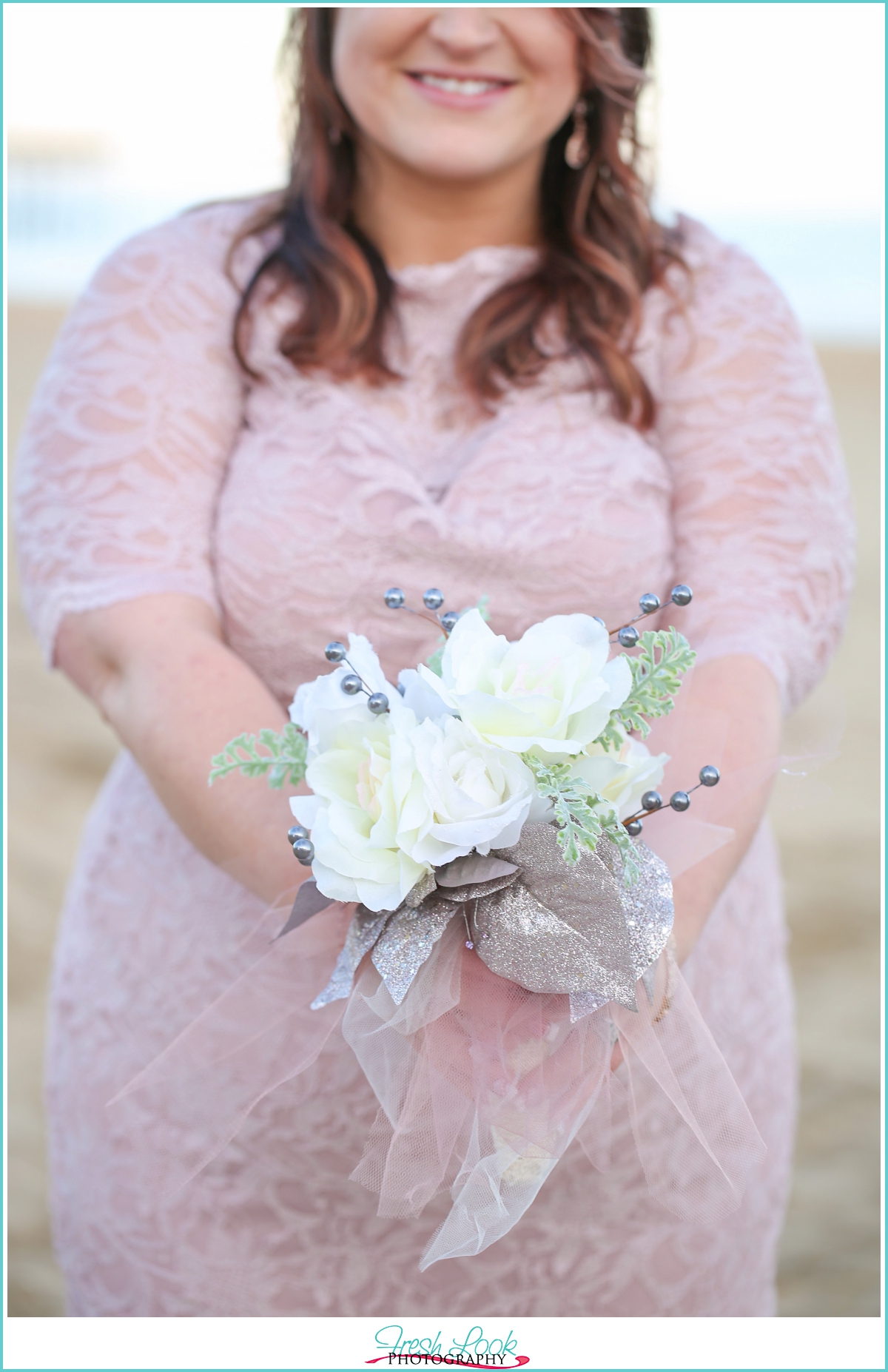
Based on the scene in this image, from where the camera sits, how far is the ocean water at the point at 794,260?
42.0 feet

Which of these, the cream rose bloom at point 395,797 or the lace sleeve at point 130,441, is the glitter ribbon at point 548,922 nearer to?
the cream rose bloom at point 395,797

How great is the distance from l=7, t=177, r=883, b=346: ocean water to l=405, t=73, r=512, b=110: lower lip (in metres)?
8.02

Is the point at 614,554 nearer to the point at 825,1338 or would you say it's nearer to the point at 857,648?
the point at 825,1338

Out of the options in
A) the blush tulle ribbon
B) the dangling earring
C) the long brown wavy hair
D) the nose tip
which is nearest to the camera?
the blush tulle ribbon

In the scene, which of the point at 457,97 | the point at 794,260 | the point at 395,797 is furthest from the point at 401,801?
the point at 794,260

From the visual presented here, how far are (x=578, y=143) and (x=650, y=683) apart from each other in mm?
1067

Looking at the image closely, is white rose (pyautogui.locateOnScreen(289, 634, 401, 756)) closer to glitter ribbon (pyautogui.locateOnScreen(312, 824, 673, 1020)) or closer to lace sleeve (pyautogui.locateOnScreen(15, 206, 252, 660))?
glitter ribbon (pyautogui.locateOnScreen(312, 824, 673, 1020))

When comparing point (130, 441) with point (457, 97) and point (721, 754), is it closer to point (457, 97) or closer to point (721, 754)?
point (457, 97)

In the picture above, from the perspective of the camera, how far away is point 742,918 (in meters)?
1.60

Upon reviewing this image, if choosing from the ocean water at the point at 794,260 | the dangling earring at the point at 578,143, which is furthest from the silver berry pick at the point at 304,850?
the ocean water at the point at 794,260

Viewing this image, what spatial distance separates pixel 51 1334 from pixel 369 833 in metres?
0.87

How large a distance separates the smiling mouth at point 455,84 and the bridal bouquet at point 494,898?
2.61 ft

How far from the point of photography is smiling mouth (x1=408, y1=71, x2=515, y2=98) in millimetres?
1454

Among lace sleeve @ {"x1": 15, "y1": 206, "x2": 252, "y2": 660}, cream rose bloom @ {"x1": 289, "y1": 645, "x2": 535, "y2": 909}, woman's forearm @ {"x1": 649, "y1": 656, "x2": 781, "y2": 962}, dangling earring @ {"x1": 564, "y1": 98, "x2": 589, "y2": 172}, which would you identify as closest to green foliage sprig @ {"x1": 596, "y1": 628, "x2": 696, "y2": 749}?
cream rose bloom @ {"x1": 289, "y1": 645, "x2": 535, "y2": 909}
